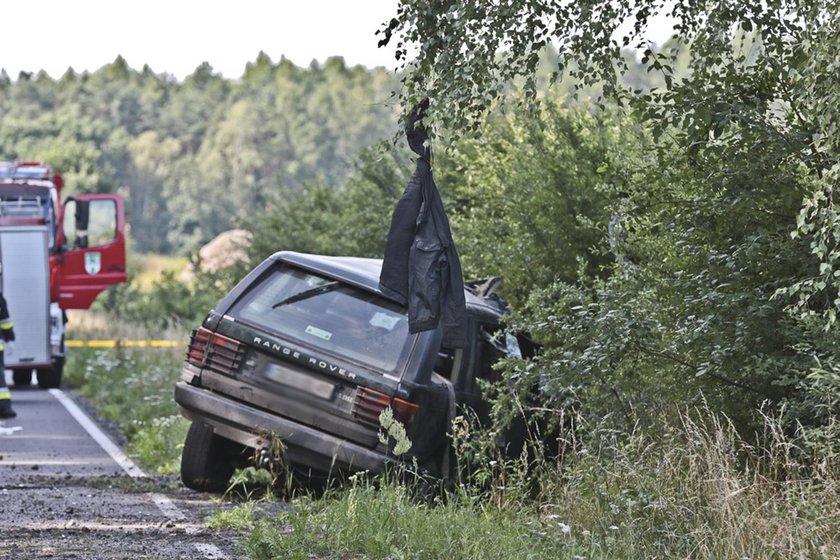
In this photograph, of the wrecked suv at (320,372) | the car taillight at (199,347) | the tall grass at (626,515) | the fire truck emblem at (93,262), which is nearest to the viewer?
the tall grass at (626,515)

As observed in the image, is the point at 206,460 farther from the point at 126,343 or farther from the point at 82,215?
the point at 126,343

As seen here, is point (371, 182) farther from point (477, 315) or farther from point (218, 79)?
point (218, 79)

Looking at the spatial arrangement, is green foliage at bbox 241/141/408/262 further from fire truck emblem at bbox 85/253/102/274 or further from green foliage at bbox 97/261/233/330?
fire truck emblem at bbox 85/253/102/274

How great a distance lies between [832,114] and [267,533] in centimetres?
336

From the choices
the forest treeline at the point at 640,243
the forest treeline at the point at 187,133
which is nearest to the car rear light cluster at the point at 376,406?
the forest treeline at the point at 640,243

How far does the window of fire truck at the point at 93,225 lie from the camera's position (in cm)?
2433

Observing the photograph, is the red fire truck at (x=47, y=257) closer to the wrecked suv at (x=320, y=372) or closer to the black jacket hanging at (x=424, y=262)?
the wrecked suv at (x=320, y=372)

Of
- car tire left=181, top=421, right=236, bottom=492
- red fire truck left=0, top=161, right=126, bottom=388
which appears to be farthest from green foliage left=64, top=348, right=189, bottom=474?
car tire left=181, top=421, right=236, bottom=492

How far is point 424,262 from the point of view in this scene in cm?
859

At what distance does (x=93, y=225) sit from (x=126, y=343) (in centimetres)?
326

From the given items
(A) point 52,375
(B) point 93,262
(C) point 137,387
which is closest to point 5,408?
(C) point 137,387

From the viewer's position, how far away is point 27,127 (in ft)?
360

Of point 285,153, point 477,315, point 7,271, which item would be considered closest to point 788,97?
point 477,315

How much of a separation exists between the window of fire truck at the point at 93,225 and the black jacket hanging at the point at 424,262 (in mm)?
16227
